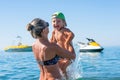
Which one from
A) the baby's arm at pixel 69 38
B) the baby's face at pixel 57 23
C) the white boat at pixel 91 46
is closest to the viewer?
the baby's face at pixel 57 23

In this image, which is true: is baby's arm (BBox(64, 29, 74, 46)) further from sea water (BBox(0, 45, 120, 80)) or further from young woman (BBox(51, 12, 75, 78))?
sea water (BBox(0, 45, 120, 80))

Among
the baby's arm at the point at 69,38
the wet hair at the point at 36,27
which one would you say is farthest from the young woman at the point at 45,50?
the baby's arm at the point at 69,38

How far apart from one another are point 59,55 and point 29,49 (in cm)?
8038

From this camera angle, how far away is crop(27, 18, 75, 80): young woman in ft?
17.3

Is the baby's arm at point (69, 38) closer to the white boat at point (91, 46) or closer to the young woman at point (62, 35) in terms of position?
the young woman at point (62, 35)

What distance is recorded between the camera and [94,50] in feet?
179

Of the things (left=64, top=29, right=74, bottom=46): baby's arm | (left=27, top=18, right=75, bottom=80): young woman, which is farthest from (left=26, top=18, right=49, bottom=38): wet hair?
(left=64, top=29, right=74, bottom=46): baby's arm

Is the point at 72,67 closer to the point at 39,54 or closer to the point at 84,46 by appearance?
the point at 39,54

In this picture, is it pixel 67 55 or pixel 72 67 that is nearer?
pixel 67 55

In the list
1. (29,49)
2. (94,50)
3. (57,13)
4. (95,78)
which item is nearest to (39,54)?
(57,13)

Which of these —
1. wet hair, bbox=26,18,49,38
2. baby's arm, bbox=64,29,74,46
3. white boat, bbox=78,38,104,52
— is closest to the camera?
wet hair, bbox=26,18,49,38

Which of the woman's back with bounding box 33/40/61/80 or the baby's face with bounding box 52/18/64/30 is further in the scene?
the baby's face with bounding box 52/18/64/30

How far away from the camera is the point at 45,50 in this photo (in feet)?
17.5

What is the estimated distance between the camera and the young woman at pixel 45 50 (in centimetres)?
527
